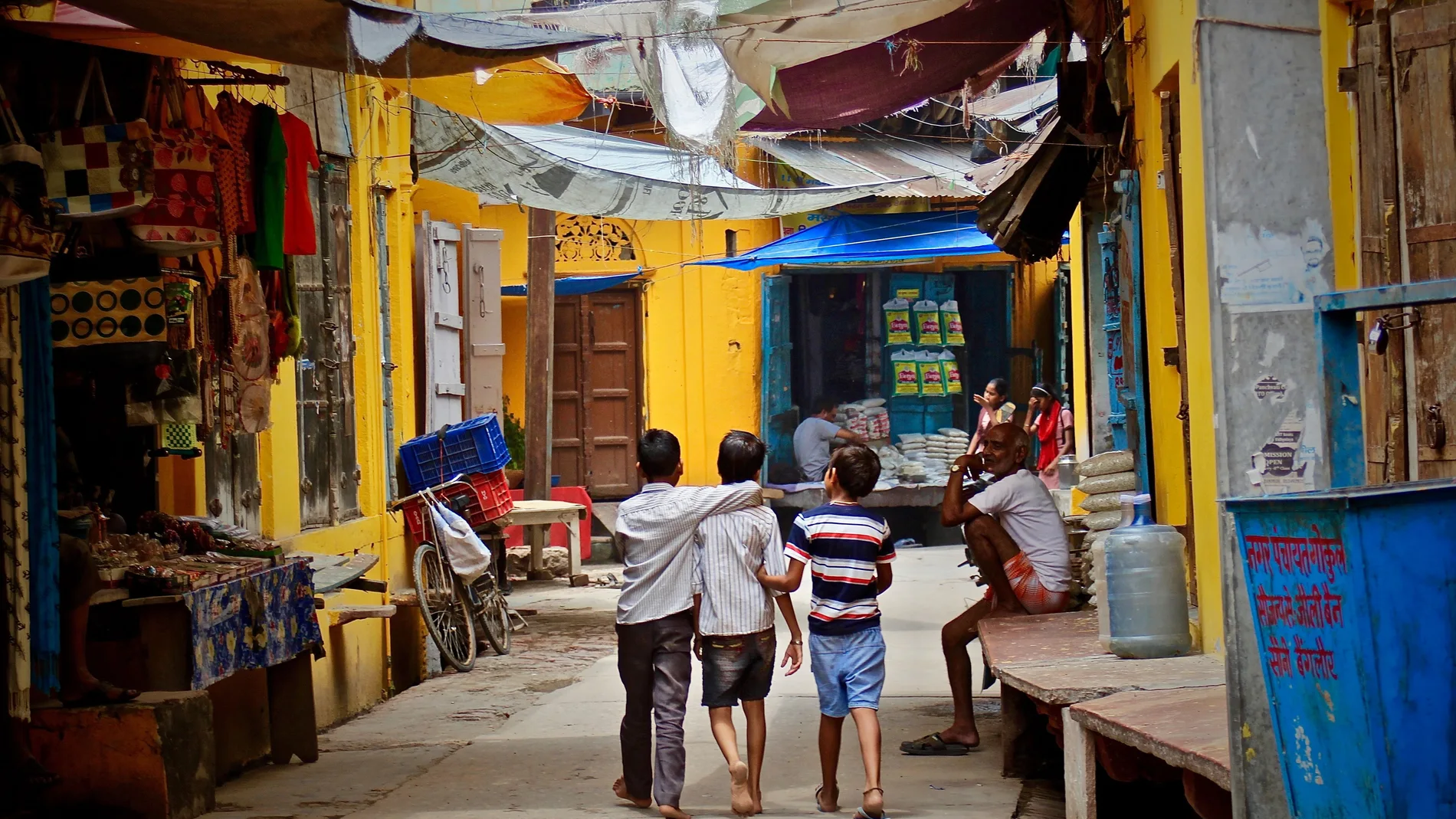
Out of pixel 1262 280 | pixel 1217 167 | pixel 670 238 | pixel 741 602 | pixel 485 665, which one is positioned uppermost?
pixel 670 238

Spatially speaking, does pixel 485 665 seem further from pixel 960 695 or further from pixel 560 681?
pixel 960 695

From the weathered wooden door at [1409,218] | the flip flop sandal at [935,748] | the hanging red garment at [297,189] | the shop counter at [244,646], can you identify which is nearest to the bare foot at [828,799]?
the flip flop sandal at [935,748]

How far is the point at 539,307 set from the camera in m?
16.3

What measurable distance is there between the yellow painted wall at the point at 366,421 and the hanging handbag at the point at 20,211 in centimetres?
279

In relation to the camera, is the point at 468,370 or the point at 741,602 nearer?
the point at 741,602

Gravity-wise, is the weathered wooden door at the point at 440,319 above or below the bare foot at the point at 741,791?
above

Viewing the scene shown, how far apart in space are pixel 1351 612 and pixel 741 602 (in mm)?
3235

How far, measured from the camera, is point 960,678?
717cm

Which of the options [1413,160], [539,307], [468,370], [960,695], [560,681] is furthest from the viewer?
[539,307]

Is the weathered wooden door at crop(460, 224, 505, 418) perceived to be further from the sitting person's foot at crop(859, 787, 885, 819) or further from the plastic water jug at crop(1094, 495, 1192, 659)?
the sitting person's foot at crop(859, 787, 885, 819)

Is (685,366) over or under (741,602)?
over

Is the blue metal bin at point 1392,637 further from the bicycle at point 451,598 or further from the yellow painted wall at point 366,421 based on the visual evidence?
the bicycle at point 451,598

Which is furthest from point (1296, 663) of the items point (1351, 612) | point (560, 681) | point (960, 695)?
point (560, 681)

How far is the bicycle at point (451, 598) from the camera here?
10.7m
